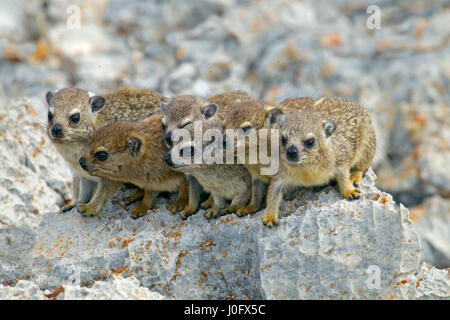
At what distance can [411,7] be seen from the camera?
17297mm

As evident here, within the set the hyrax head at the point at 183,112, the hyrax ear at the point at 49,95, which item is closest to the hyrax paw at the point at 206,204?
the hyrax head at the point at 183,112

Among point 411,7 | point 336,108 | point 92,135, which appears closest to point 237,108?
point 336,108

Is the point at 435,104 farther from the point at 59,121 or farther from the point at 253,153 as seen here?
the point at 59,121

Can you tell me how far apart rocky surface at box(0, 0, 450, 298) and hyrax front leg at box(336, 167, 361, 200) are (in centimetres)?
21

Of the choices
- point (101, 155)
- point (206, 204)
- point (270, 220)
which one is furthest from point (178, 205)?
point (270, 220)

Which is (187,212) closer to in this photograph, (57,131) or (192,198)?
(192,198)

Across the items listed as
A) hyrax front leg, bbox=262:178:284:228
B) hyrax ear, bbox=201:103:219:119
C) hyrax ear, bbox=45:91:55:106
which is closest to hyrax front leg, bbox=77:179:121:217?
hyrax ear, bbox=45:91:55:106

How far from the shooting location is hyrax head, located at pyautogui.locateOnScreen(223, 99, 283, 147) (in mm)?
7637

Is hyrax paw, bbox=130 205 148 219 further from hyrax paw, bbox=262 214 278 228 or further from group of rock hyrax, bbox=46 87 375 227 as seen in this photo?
hyrax paw, bbox=262 214 278 228

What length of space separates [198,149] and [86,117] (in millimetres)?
1970

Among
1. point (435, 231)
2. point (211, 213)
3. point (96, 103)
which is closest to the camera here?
point (211, 213)

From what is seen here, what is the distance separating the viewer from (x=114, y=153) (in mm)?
8086
